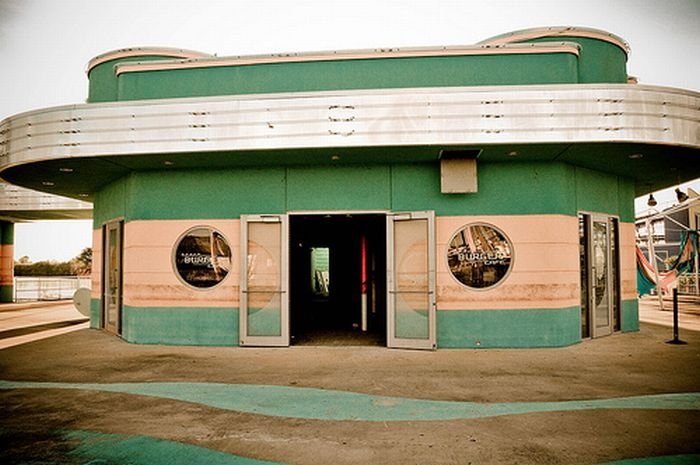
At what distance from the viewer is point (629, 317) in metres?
11.7

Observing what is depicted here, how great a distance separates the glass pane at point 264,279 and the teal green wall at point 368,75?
121 inches

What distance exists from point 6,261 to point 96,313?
14.3m

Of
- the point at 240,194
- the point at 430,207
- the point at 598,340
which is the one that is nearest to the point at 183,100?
the point at 240,194

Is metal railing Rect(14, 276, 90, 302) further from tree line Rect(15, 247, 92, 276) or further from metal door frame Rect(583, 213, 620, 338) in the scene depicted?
metal door frame Rect(583, 213, 620, 338)

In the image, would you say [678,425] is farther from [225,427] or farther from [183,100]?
[183,100]

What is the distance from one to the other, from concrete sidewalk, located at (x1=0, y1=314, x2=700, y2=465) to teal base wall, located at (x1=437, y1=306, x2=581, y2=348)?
1.28ft

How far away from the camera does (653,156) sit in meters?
9.74

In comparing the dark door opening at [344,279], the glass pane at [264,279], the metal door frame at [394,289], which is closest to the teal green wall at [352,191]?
the metal door frame at [394,289]

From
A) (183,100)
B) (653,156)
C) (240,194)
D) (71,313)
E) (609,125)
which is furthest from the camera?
(71,313)

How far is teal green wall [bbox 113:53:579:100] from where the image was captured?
995cm

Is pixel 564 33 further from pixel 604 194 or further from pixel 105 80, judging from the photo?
pixel 105 80

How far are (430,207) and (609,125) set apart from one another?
3.58 metres

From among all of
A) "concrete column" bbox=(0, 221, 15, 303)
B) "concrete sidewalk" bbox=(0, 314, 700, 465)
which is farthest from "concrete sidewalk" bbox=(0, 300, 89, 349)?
"concrete column" bbox=(0, 221, 15, 303)

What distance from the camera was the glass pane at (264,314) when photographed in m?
10.1
